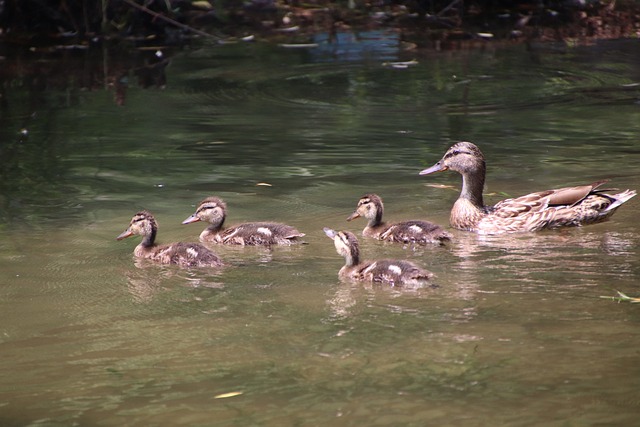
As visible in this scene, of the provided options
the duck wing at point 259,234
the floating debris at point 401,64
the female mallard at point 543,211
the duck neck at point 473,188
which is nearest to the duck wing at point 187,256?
the duck wing at point 259,234

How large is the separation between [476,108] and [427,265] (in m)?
5.99

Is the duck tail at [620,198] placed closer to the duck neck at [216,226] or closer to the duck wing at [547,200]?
the duck wing at [547,200]

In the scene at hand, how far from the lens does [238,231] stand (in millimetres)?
8805

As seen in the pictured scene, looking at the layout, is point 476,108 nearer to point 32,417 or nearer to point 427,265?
point 427,265

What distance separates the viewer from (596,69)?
15852 mm

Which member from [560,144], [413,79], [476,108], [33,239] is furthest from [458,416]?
[413,79]

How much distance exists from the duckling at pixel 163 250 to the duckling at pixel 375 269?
817mm

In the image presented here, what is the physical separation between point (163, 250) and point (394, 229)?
5.38ft

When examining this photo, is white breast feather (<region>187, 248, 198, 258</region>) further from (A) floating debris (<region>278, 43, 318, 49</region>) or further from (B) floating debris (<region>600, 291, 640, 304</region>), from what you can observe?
(A) floating debris (<region>278, 43, 318, 49</region>)

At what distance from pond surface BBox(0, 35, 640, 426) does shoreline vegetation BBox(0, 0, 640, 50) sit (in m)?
3.56

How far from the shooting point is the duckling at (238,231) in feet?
28.0

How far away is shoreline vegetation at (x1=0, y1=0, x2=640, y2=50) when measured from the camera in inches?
752

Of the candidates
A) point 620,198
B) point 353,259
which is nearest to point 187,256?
point 353,259

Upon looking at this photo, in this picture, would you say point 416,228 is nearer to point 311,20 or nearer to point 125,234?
point 125,234
